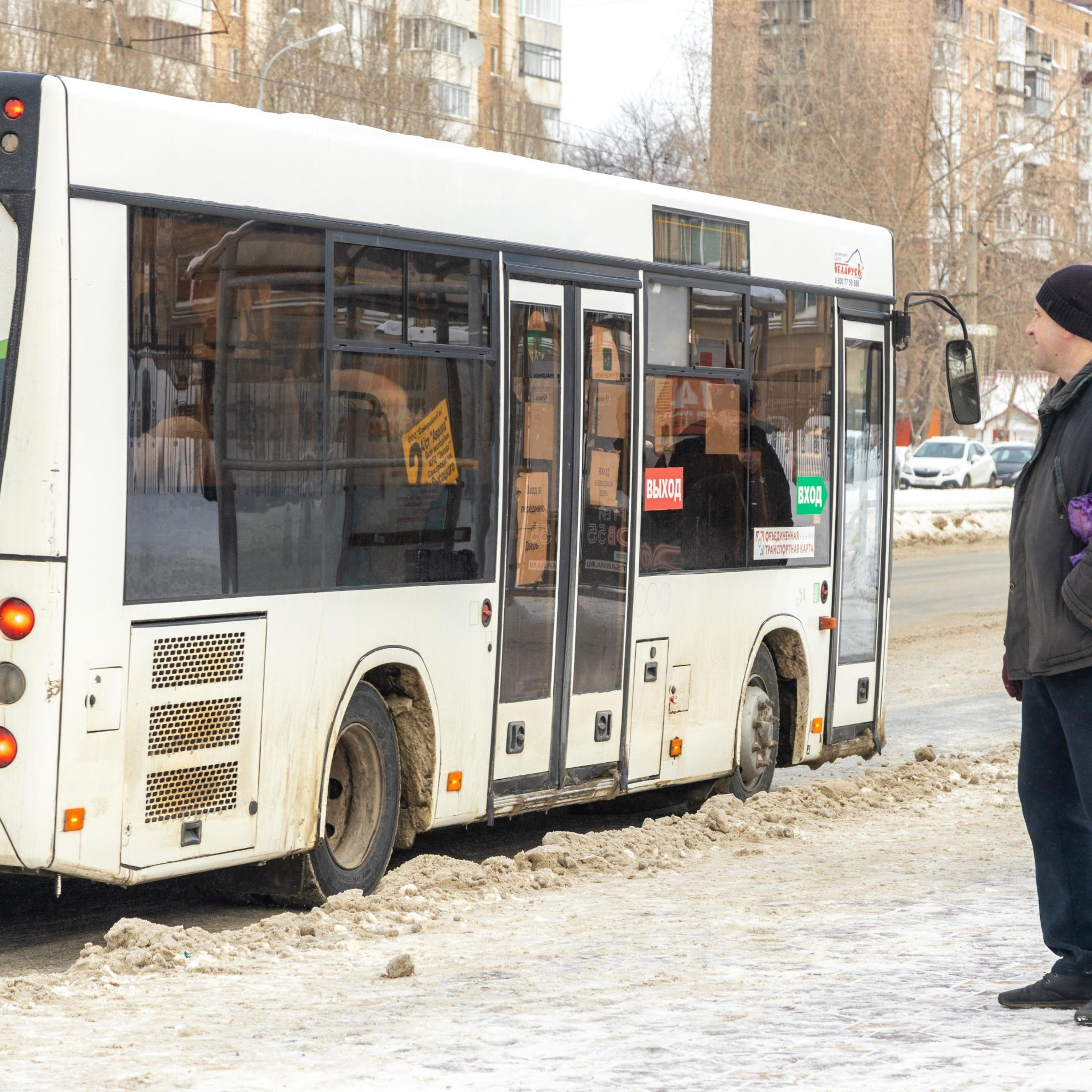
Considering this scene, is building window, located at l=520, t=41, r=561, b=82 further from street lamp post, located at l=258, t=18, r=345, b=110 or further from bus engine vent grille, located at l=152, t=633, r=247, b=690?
bus engine vent grille, located at l=152, t=633, r=247, b=690

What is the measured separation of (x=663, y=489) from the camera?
31.2ft

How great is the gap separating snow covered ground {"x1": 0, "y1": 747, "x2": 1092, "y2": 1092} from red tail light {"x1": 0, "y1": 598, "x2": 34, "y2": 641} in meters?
1.05

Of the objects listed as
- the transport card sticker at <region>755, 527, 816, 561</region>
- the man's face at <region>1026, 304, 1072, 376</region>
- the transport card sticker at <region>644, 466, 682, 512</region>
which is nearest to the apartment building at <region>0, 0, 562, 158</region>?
the transport card sticker at <region>755, 527, 816, 561</region>

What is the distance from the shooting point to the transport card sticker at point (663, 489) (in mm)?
9406

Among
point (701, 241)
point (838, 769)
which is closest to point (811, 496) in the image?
point (701, 241)

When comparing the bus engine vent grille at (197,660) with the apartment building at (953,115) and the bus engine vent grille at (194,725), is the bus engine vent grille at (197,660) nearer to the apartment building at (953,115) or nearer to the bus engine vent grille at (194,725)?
the bus engine vent grille at (194,725)

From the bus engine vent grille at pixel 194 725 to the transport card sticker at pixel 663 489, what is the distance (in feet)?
9.53

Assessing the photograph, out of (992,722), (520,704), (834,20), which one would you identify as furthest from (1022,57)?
(520,704)

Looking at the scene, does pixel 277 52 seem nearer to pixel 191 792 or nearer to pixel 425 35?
pixel 425 35

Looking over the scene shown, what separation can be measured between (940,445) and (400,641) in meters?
49.6

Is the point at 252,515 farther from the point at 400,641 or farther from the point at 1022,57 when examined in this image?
the point at 1022,57

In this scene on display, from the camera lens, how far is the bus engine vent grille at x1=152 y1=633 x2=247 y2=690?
22.2 ft

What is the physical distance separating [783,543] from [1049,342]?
496cm

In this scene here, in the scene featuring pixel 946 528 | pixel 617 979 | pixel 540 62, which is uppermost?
pixel 540 62
